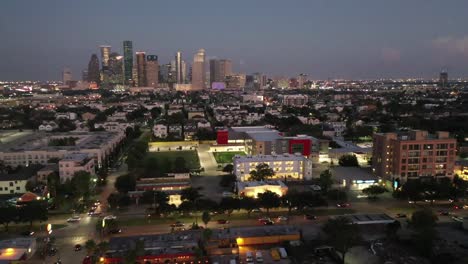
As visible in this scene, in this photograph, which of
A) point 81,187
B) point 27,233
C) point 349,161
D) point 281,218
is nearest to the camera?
point 27,233

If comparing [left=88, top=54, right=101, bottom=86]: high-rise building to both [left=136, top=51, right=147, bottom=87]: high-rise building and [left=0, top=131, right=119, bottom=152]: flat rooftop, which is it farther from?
[left=0, top=131, right=119, bottom=152]: flat rooftop

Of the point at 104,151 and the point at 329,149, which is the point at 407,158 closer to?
the point at 329,149

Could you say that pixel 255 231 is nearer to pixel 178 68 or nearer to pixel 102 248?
pixel 102 248

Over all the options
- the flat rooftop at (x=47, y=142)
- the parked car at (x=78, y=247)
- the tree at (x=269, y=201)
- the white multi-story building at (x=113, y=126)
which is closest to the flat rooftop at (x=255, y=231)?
the tree at (x=269, y=201)

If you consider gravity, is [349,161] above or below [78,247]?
above

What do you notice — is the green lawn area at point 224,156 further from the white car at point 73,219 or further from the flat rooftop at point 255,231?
the flat rooftop at point 255,231

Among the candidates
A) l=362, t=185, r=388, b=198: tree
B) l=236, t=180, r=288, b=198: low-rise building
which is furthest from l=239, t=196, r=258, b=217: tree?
l=362, t=185, r=388, b=198: tree

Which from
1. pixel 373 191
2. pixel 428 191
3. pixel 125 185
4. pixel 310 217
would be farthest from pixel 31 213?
pixel 428 191

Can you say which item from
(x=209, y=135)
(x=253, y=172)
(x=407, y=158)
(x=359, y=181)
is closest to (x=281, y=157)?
(x=253, y=172)
